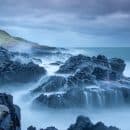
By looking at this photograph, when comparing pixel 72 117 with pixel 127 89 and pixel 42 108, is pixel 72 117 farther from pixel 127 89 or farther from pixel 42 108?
pixel 127 89

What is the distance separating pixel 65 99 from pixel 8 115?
102ft

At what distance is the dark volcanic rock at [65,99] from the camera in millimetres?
58844

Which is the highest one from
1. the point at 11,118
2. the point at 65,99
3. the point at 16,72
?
the point at 16,72

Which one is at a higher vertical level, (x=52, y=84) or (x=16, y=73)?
(x=16, y=73)

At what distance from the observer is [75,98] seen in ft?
197

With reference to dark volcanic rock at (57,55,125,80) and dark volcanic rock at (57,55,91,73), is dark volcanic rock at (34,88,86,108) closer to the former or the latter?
dark volcanic rock at (57,55,125,80)

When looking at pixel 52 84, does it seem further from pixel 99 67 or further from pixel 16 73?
pixel 99 67

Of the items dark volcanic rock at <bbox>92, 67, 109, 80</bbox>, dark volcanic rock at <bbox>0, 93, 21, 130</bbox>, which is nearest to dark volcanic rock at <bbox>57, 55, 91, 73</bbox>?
dark volcanic rock at <bbox>92, 67, 109, 80</bbox>

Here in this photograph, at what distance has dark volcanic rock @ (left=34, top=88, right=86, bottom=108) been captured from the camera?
193ft

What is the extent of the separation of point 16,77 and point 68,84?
34.7 feet

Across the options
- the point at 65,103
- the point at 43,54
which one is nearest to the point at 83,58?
the point at 65,103

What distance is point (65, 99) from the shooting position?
59281 mm

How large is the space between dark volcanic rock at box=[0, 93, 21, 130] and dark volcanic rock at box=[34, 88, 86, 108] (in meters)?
25.7

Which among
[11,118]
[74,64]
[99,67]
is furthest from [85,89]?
[11,118]
